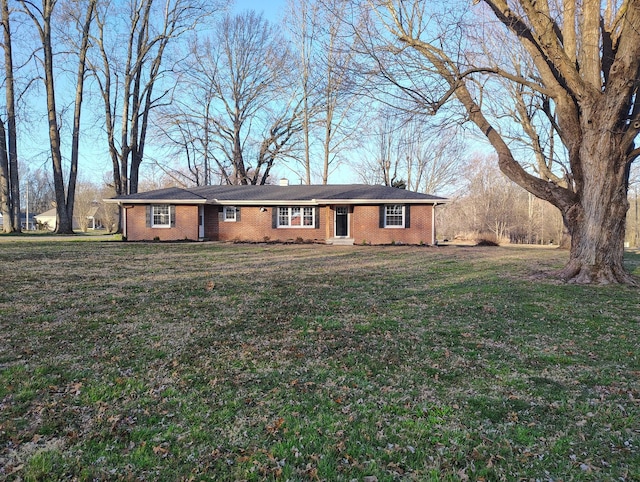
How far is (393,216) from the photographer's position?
781 inches

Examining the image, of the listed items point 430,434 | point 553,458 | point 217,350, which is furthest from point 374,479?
point 217,350

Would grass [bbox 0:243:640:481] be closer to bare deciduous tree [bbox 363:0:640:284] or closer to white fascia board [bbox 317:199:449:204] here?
bare deciduous tree [bbox 363:0:640:284]

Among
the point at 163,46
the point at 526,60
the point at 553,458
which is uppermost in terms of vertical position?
the point at 163,46

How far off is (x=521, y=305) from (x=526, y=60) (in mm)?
10713

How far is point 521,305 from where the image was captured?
21.9 ft

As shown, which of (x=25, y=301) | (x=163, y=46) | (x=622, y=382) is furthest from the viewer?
(x=163, y=46)

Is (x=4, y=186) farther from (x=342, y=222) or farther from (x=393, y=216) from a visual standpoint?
(x=393, y=216)

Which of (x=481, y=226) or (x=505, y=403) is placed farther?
(x=481, y=226)

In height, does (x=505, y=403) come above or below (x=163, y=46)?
below

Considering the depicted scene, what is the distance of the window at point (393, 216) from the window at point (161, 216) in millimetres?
11042

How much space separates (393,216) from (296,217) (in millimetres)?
5084

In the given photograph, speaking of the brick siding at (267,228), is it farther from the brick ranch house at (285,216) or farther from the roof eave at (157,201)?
the roof eave at (157,201)

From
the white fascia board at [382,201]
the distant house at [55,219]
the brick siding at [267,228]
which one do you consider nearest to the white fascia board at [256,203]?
the brick siding at [267,228]

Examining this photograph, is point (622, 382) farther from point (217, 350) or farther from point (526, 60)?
point (526, 60)
